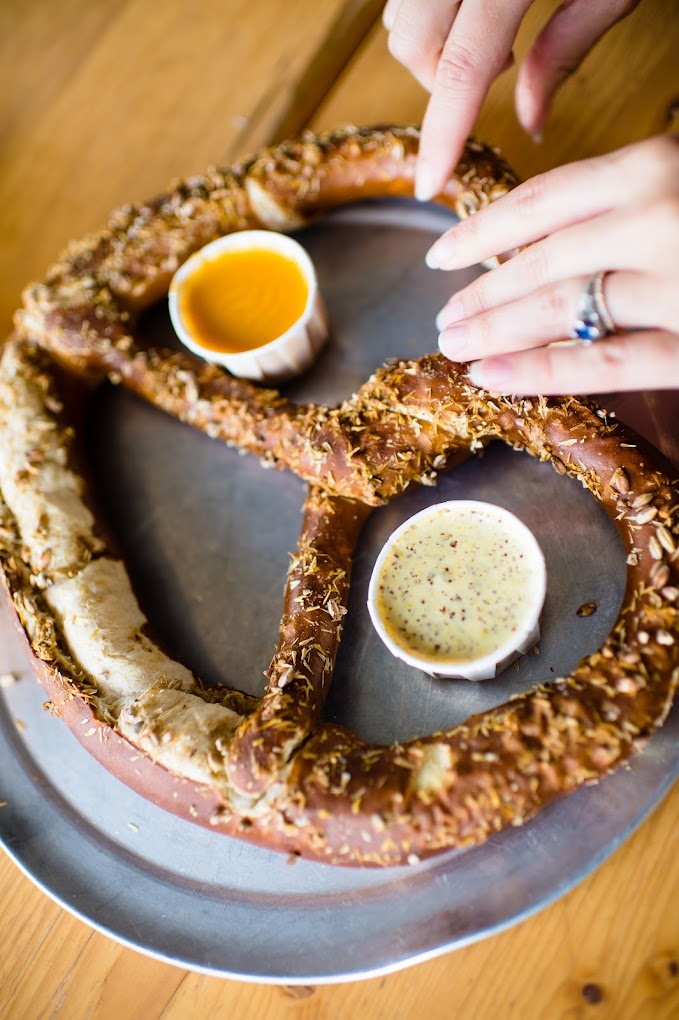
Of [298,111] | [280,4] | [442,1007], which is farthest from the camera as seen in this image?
[280,4]

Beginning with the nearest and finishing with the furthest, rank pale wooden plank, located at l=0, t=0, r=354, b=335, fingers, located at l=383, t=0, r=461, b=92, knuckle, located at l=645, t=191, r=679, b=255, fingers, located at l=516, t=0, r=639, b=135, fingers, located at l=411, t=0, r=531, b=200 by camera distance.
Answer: knuckle, located at l=645, t=191, r=679, b=255, fingers, located at l=411, t=0, r=531, b=200, fingers, located at l=383, t=0, r=461, b=92, fingers, located at l=516, t=0, r=639, b=135, pale wooden plank, located at l=0, t=0, r=354, b=335

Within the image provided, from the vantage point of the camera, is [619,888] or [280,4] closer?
[619,888]

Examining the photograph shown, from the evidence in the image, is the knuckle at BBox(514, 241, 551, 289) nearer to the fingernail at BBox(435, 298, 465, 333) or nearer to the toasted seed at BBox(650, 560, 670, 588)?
the fingernail at BBox(435, 298, 465, 333)

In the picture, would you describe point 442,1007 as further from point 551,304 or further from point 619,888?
point 551,304

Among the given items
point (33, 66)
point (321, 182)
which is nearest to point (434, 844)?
point (321, 182)

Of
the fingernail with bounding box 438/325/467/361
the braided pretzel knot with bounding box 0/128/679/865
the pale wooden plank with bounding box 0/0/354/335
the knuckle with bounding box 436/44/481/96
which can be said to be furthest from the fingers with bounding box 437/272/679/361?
the pale wooden plank with bounding box 0/0/354/335

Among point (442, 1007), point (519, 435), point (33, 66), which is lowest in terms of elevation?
point (442, 1007)
